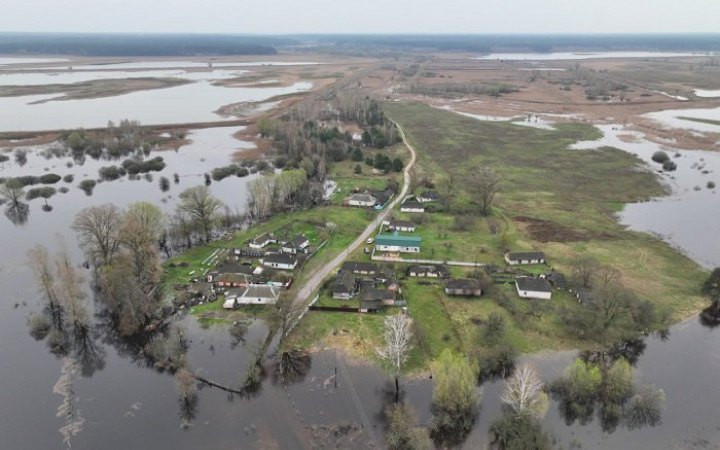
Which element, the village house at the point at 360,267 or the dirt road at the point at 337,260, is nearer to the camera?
the dirt road at the point at 337,260

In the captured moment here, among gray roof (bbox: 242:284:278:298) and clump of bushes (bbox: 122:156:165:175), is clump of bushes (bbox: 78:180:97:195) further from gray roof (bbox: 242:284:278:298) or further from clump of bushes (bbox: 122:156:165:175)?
gray roof (bbox: 242:284:278:298)

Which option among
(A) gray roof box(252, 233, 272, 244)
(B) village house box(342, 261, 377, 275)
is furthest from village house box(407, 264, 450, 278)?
(A) gray roof box(252, 233, 272, 244)

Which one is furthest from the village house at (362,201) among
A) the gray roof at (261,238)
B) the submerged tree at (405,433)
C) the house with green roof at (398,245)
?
the submerged tree at (405,433)

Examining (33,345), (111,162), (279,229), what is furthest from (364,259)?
(111,162)

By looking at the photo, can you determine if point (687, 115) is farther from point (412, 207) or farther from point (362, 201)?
point (362, 201)

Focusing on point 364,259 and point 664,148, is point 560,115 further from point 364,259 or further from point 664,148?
point 364,259

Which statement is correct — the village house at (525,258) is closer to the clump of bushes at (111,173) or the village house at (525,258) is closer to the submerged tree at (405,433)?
the submerged tree at (405,433)

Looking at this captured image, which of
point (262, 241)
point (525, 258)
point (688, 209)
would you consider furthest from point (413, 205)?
point (688, 209)
